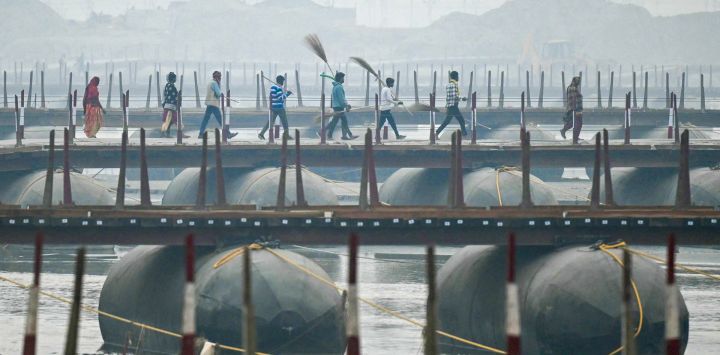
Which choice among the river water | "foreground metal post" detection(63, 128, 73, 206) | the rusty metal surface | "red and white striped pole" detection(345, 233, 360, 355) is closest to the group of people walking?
the river water

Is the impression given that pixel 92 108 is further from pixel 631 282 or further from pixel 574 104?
pixel 631 282

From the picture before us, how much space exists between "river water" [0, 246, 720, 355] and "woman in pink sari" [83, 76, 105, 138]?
5.00 meters

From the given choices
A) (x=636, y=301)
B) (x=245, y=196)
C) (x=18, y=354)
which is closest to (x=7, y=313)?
(x=18, y=354)

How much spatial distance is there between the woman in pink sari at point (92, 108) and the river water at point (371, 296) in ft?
16.4

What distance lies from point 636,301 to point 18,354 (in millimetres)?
14627

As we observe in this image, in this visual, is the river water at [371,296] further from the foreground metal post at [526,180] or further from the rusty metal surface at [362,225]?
the foreground metal post at [526,180]

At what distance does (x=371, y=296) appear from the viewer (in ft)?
177

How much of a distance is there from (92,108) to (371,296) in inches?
566

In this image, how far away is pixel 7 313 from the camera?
49625mm

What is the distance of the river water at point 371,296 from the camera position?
44000 millimetres

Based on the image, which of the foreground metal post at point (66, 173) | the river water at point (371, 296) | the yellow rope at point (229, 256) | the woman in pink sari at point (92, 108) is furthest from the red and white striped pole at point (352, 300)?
the woman in pink sari at point (92, 108)

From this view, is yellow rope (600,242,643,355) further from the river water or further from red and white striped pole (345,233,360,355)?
red and white striped pole (345,233,360,355)

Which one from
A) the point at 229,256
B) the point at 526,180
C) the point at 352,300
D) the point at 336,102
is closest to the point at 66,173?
the point at 229,256

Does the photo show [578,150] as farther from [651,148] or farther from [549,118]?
[549,118]
